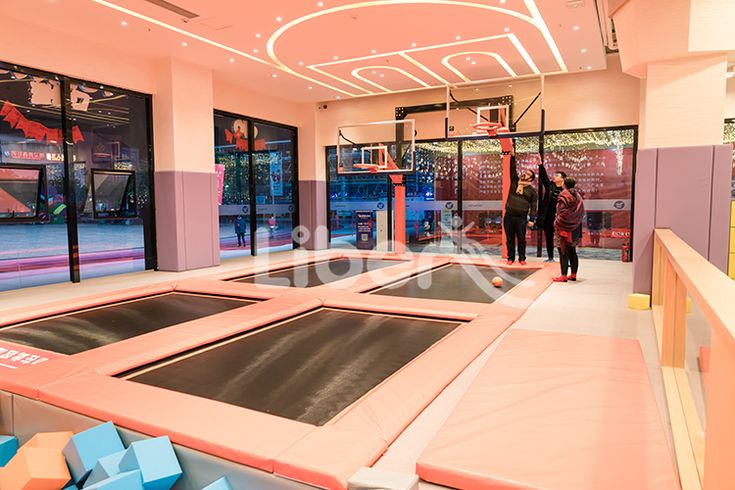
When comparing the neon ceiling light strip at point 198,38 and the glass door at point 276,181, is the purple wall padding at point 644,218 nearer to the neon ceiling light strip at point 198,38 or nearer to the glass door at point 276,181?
the neon ceiling light strip at point 198,38

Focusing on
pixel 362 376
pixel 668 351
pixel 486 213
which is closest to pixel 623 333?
pixel 668 351

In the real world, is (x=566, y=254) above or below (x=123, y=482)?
above

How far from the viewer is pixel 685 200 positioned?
549 centimetres

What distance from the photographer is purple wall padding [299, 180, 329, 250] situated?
41.6 ft

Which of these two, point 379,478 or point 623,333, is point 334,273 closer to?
point 623,333

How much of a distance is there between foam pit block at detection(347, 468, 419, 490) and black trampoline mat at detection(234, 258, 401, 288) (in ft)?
15.7

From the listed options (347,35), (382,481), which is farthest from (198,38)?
(382,481)

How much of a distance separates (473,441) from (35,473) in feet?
6.76

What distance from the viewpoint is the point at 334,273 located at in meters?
7.91

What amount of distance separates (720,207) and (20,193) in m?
9.02

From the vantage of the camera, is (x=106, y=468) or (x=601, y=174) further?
(x=601, y=174)

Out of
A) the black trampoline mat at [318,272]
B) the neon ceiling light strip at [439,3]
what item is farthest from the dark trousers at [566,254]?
the neon ceiling light strip at [439,3]

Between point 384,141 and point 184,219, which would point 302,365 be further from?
point 384,141

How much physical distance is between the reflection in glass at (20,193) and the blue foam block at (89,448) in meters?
5.98
